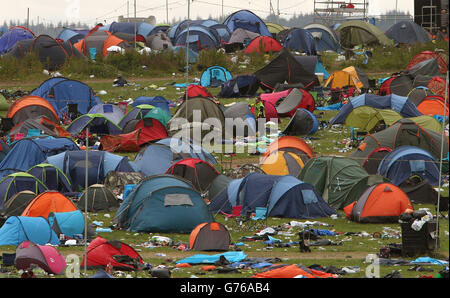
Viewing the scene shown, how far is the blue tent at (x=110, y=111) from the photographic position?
127 ft

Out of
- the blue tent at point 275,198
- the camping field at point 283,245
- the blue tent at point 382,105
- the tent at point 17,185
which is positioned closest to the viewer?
the camping field at point 283,245

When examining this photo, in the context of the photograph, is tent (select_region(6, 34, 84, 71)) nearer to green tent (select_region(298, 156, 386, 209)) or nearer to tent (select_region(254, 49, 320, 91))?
tent (select_region(254, 49, 320, 91))

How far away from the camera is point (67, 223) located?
23.4 metres

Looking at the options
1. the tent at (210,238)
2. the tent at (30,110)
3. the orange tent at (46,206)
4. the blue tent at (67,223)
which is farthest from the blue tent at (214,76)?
the tent at (210,238)

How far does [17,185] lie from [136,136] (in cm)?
840

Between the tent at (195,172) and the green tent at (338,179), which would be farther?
the tent at (195,172)

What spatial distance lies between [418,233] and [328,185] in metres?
7.53

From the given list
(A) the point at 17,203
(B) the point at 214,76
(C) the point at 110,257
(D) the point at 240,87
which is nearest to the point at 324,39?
(B) the point at 214,76

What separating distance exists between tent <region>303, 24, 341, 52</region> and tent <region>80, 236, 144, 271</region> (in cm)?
4226

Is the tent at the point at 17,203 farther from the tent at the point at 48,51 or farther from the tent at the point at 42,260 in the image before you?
the tent at the point at 48,51

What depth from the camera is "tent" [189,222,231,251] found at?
22.0 meters

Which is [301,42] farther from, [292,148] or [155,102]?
[292,148]

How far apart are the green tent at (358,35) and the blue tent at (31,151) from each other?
32.9 meters
